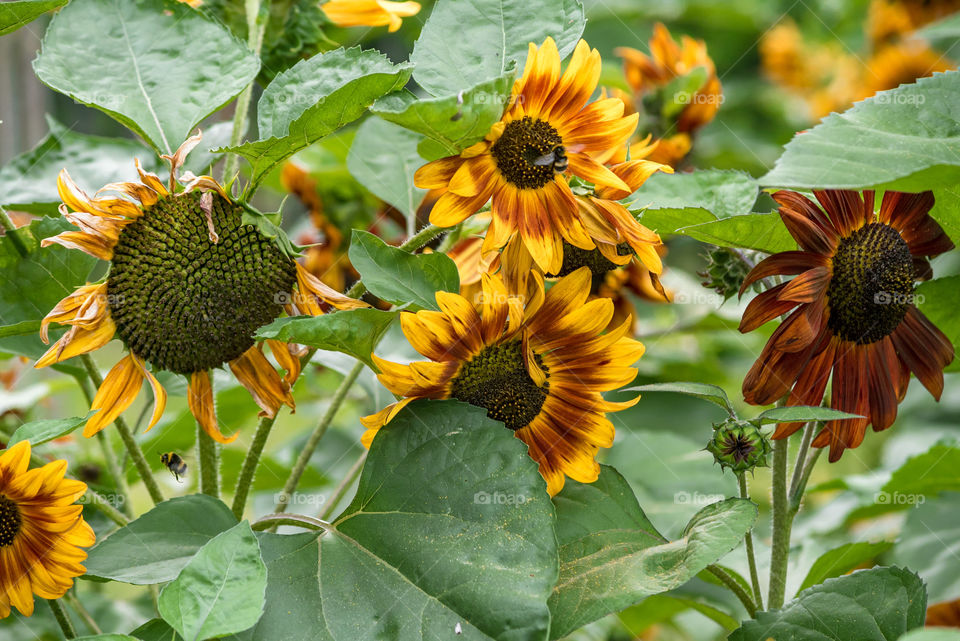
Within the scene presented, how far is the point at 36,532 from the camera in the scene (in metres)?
0.54

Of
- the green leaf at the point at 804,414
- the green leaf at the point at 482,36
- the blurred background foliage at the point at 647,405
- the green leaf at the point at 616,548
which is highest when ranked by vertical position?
the green leaf at the point at 482,36

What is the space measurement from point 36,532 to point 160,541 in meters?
0.08

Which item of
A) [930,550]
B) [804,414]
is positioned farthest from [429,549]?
[930,550]

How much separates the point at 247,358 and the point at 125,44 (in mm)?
231

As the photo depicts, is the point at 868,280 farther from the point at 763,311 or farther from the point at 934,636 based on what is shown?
the point at 934,636

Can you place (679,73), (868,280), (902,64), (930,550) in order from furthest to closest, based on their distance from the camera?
(902,64), (679,73), (930,550), (868,280)

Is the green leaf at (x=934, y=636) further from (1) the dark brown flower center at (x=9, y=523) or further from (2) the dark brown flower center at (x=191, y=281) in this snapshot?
(1) the dark brown flower center at (x=9, y=523)

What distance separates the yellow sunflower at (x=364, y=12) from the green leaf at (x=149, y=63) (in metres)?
0.15

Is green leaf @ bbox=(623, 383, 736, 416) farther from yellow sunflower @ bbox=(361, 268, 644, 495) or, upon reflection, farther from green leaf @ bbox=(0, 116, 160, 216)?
green leaf @ bbox=(0, 116, 160, 216)

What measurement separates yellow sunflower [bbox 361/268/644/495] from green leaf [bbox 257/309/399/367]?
0.05ft

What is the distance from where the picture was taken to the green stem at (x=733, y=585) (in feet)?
1.94

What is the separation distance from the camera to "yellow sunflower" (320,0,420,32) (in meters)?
0.71

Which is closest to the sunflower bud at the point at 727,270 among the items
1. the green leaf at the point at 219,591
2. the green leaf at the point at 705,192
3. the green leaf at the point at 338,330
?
the green leaf at the point at 705,192

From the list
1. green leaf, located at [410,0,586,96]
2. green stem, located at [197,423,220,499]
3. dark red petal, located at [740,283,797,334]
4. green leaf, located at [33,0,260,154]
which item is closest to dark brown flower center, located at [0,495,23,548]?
green stem, located at [197,423,220,499]
